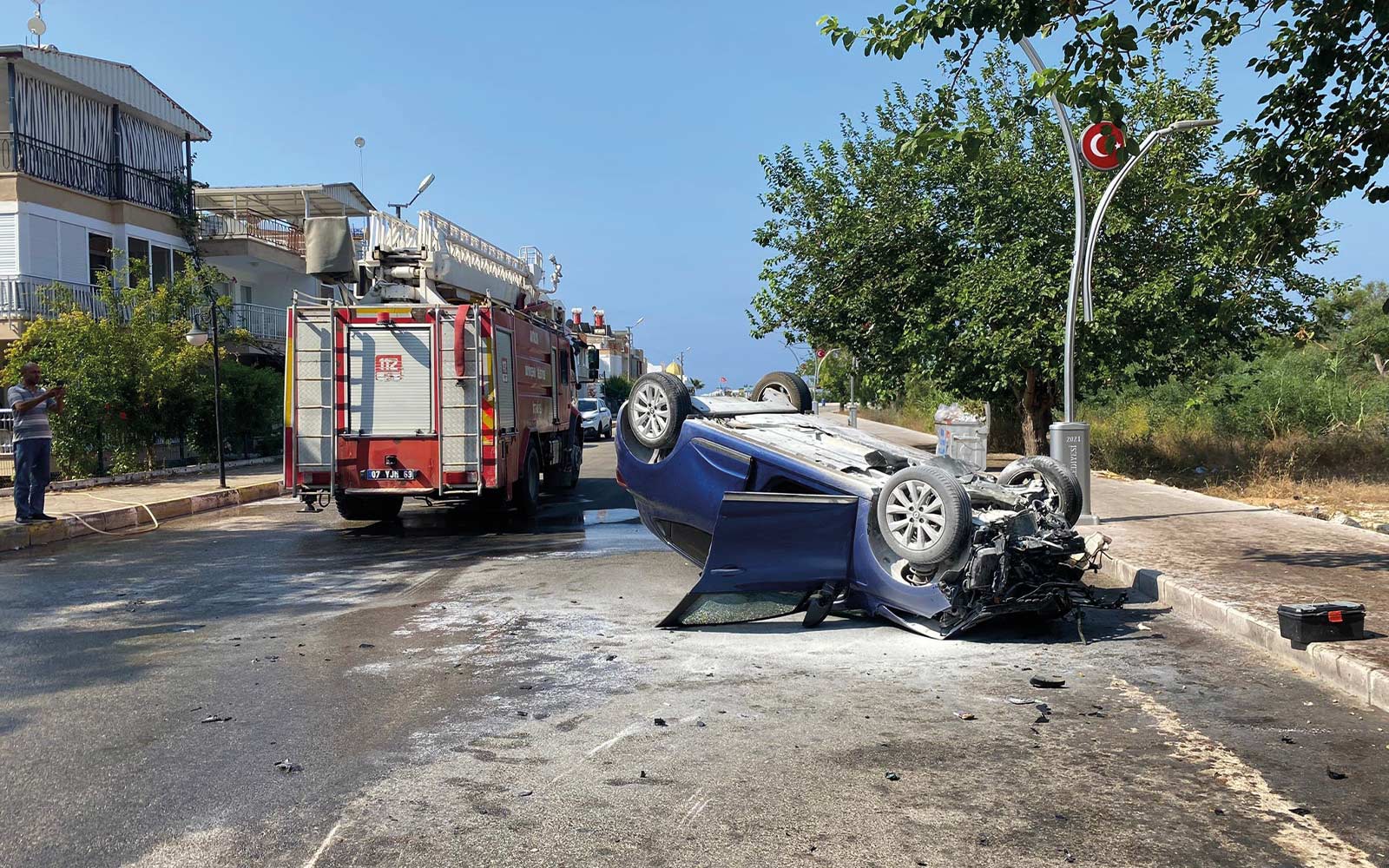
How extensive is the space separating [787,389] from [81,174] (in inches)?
942

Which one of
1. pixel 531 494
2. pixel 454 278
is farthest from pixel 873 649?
pixel 454 278

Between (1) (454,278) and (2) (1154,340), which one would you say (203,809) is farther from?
(2) (1154,340)

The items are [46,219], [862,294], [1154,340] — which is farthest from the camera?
[46,219]

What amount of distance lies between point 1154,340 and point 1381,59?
948 cm

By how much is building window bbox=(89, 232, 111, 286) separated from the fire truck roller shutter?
18.4 m

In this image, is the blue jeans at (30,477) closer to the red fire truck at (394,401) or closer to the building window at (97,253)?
the red fire truck at (394,401)

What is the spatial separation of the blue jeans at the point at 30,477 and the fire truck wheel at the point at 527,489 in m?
5.52

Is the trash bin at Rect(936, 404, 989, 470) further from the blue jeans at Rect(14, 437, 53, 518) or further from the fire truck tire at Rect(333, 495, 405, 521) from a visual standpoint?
the blue jeans at Rect(14, 437, 53, 518)

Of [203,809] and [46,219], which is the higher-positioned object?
[46,219]

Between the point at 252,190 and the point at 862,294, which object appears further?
the point at 252,190

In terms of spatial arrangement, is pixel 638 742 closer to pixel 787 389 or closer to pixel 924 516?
pixel 924 516

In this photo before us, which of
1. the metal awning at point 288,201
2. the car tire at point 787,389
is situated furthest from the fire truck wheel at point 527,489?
the metal awning at point 288,201

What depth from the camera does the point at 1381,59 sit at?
8781 millimetres

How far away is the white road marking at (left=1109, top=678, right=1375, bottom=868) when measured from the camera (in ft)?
12.0
